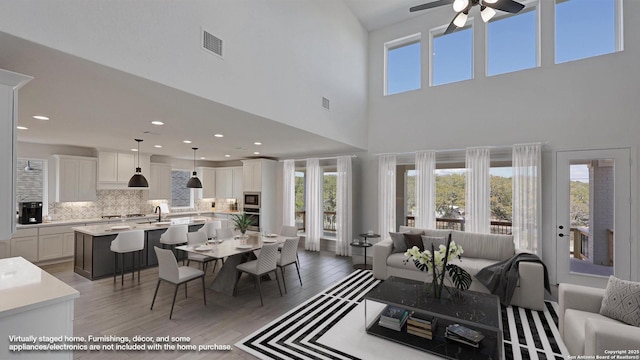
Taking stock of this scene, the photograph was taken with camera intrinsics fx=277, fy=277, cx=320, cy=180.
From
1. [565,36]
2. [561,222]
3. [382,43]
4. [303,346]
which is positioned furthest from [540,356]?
[382,43]

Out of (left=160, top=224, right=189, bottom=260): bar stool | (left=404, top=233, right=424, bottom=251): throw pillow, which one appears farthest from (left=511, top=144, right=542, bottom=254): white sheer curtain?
(left=160, top=224, right=189, bottom=260): bar stool

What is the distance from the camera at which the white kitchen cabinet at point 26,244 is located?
17.2 ft

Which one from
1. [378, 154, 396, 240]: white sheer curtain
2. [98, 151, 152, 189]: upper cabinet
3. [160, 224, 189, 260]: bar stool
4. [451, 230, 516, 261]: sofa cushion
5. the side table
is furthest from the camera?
[98, 151, 152, 189]: upper cabinet

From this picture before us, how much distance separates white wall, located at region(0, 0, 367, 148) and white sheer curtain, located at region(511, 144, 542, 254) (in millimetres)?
3086

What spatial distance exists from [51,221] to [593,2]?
36.8 feet

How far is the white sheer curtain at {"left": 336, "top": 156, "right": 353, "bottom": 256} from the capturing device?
21.6 feet

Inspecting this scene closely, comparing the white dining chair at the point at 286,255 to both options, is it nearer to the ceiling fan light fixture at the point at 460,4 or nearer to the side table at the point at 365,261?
the side table at the point at 365,261

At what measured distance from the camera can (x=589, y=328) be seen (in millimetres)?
2096

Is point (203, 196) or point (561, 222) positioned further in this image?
point (203, 196)

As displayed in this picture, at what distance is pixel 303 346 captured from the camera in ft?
9.21

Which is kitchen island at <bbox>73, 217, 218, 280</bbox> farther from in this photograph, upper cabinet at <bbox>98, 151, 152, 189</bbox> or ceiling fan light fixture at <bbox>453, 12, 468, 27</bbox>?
ceiling fan light fixture at <bbox>453, 12, 468, 27</bbox>

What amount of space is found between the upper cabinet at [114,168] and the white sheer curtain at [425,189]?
702cm

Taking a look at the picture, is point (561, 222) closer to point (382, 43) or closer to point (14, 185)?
point (382, 43)

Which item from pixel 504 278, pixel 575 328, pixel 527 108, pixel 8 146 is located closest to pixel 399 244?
pixel 504 278
